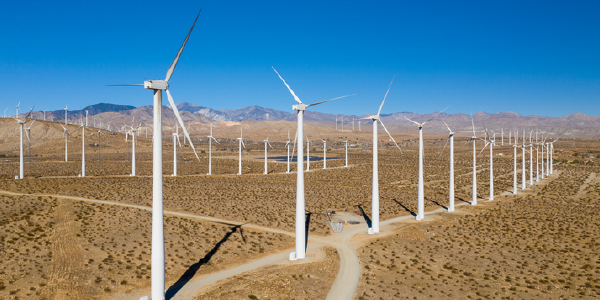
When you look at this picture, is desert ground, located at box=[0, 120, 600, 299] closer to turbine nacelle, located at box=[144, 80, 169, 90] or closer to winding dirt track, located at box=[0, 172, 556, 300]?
winding dirt track, located at box=[0, 172, 556, 300]

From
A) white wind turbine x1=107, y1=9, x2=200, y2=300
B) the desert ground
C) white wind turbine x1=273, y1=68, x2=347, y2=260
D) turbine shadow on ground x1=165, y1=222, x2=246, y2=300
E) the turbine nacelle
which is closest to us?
white wind turbine x1=107, y1=9, x2=200, y2=300

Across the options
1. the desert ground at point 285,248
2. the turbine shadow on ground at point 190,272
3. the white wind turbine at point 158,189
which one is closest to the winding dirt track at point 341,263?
the desert ground at point 285,248

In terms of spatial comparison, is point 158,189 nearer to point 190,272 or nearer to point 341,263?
point 190,272

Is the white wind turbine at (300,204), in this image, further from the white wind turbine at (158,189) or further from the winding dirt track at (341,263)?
the white wind turbine at (158,189)

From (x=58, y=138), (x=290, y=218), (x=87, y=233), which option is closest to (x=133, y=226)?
(x=87, y=233)

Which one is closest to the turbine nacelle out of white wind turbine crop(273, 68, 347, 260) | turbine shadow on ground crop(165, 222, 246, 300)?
white wind turbine crop(273, 68, 347, 260)

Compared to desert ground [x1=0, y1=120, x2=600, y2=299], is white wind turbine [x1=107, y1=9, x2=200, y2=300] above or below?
above

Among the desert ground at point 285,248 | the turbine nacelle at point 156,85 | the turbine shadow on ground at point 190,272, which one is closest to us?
the turbine nacelle at point 156,85

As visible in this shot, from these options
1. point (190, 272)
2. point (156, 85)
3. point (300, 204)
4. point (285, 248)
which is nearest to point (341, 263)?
point (300, 204)
